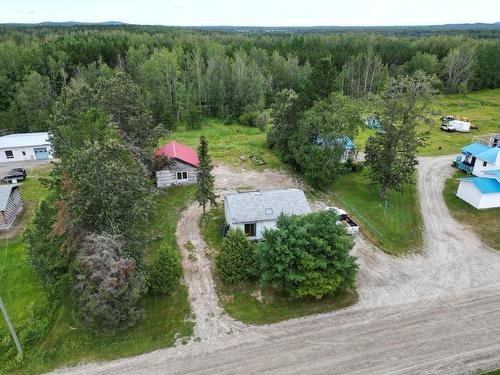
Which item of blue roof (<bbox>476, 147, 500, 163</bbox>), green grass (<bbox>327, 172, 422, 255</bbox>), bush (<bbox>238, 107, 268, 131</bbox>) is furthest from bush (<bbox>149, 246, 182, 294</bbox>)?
bush (<bbox>238, 107, 268, 131</bbox>)

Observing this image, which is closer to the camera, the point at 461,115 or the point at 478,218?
the point at 478,218

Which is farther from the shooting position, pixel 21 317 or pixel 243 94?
pixel 243 94

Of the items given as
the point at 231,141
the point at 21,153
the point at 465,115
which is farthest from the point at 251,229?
the point at 465,115

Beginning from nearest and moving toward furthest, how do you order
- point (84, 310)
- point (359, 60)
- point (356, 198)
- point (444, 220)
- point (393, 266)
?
point (84, 310)
point (393, 266)
point (444, 220)
point (356, 198)
point (359, 60)

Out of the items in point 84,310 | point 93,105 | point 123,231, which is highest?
point 93,105

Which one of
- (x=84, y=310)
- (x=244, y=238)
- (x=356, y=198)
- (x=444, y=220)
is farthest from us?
(x=356, y=198)

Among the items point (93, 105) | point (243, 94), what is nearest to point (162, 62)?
point (243, 94)

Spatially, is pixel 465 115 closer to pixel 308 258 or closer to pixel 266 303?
pixel 308 258

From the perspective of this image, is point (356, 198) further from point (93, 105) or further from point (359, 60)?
point (359, 60)
